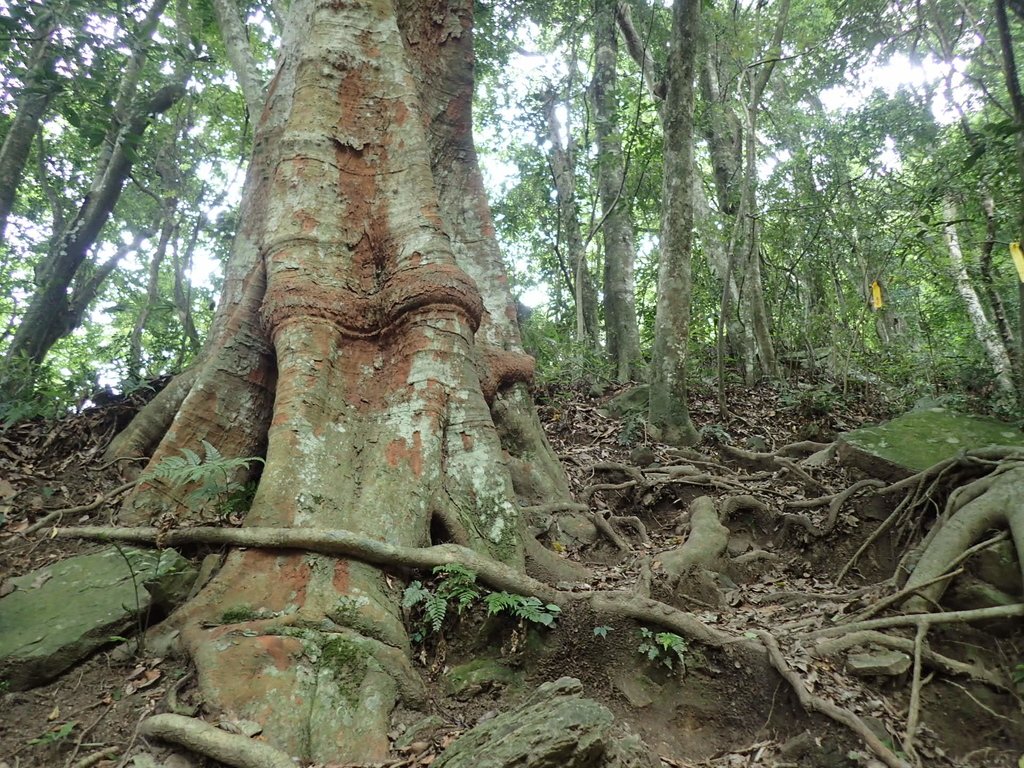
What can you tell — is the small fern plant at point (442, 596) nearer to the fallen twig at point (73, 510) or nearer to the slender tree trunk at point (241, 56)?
the fallen twig at point (73, 510)

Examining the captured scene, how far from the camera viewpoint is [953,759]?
8.00ft

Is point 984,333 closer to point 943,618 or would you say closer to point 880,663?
point 943,618

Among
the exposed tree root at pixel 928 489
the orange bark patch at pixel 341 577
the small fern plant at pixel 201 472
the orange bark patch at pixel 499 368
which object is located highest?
the orange bark patch at pixel 499 368

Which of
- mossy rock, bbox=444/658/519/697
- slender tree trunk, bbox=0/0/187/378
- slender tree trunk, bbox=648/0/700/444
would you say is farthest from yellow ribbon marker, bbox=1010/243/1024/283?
slender tree trunk, bbox=0/0/187/378

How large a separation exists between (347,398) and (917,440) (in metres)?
Answer: 4.38

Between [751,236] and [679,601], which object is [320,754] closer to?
[679,601]

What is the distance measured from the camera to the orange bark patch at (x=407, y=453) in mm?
3617

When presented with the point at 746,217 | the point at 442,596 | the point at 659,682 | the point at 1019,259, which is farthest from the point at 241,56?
the point at 659,682

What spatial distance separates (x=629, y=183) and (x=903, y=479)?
305 inches

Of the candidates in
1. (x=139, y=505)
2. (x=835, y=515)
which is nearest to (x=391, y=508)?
(x=139, y=505)

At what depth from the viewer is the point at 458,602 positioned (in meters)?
3.04

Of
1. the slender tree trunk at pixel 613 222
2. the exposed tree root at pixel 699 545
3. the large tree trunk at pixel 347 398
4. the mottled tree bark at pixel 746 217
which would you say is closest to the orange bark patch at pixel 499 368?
the large tree trunk at pixel 347 398

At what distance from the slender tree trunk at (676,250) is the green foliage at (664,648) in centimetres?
403

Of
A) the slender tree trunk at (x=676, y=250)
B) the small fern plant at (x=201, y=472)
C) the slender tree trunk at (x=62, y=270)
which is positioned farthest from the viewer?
the slender tree trunk at (x=62, y=270)
